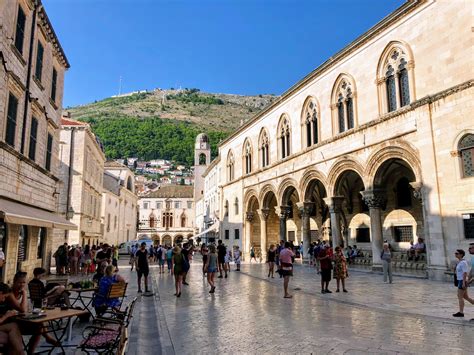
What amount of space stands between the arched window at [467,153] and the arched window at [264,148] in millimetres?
16358

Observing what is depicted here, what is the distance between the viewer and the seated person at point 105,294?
7.18 m

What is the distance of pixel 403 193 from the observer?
20750 mm

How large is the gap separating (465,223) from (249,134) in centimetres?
2065

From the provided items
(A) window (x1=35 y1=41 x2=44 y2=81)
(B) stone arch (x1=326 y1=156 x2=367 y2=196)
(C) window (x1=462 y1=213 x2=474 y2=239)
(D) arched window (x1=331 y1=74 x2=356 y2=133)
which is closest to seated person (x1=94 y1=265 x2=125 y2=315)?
(C) window (x1=462 y1=213 x2=474 y2=239)

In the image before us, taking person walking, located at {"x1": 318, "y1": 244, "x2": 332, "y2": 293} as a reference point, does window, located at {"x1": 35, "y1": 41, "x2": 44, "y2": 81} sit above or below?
above

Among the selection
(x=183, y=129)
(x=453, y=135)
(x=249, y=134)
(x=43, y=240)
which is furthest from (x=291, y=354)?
(x=183, y=129)

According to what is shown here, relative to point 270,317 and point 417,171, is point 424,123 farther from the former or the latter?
point 270,317

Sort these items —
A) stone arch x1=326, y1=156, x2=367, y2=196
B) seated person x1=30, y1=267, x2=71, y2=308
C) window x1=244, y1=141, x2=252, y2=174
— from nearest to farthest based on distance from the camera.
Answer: seated person x1=30, y1=267, x2=71, y2=308 < stone arch x1=326, y1=156, x2=367, y2=196 < window x1=244, y1=141, x2=252, y2=174

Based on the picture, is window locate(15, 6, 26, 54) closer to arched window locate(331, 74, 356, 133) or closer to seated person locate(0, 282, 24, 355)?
seated person locate(0, 282, 24, 355)

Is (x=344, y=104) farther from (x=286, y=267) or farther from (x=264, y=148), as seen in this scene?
(x=286, y=267)

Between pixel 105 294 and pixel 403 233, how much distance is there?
1821 cm

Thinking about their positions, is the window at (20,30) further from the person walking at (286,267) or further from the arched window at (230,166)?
the arched window at (230,166)

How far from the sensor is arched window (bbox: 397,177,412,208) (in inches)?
802

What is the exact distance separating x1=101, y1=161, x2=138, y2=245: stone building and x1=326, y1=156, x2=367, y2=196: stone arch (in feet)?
102
